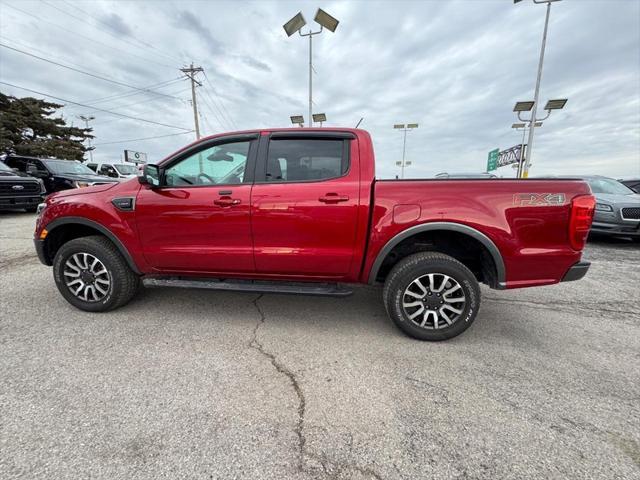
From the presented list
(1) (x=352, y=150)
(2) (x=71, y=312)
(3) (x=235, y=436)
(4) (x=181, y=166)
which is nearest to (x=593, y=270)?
(1) (x=352, y=150)

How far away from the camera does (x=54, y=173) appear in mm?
10281

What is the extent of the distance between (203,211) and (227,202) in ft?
0.82

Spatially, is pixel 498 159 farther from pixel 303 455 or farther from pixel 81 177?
pixel 303 455

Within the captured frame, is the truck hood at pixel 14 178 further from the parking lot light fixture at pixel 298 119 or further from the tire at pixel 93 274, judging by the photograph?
the parking lot light fixture at pixel 298 119

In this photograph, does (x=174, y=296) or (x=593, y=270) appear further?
(x=593, y=270)

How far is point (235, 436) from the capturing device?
5.36 ft

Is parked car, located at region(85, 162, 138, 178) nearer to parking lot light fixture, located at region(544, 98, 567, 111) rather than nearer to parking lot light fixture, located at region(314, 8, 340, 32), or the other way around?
parking lot light fixture, located at region(314, 8, 340, 32)

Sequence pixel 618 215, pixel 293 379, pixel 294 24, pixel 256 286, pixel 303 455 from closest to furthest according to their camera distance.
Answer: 1. pixel 303 455
2. pixel 293 379
3. pixel 256 286
4. pixel 618 215
5. pixel 294 24

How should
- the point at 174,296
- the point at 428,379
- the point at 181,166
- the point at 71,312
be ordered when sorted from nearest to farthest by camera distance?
the point at 428,379 < the point at 181,166 < the point at 71,312 < the point at 174,296

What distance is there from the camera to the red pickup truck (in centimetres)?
246

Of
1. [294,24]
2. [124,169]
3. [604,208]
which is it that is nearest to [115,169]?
[124,169]

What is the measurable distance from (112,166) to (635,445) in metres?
22.6

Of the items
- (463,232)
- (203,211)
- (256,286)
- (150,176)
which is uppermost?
(150,176)

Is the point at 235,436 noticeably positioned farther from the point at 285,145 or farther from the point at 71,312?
the point at 71,312
